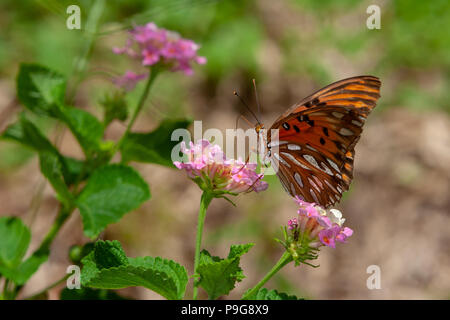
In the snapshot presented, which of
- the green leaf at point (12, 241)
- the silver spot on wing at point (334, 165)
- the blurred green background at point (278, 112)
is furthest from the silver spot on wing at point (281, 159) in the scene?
the blurred green background at point (278, 112)

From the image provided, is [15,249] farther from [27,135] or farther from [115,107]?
[115,107]

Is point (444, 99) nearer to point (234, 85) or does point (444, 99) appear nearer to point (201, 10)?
point (234, 85)

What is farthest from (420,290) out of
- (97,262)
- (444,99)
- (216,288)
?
(97,262)

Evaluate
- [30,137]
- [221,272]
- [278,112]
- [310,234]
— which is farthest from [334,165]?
[278,112]

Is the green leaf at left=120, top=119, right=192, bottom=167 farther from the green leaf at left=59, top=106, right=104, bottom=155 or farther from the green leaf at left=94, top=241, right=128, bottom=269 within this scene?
the green leaf at left=94, top=241, right=128, bottom=269

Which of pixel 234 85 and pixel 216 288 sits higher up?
pixel 234 85

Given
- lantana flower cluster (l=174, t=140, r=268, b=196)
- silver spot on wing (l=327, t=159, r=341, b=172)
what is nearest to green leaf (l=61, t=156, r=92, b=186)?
lantana flower cluster (l=174, t=140, r=268, b=196)
